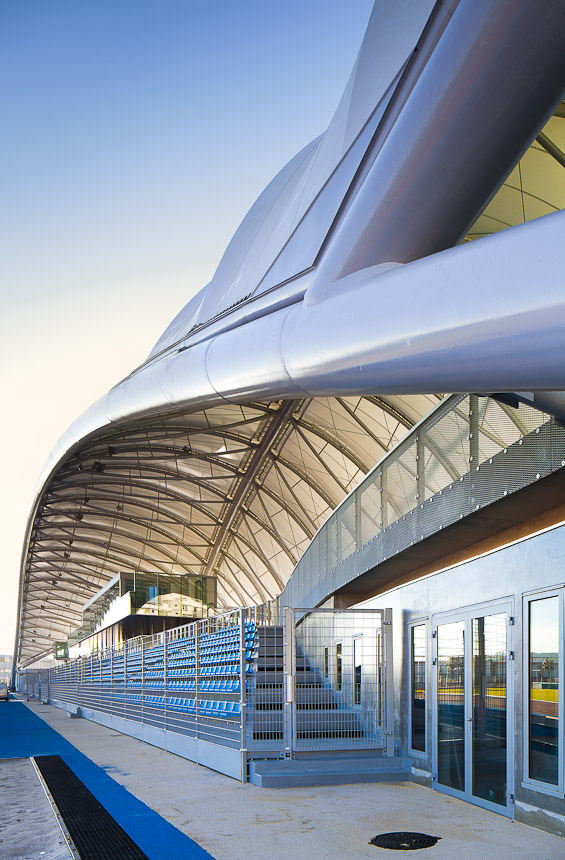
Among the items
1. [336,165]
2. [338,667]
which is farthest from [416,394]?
[338,667]

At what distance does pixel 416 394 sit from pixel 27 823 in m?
6.22

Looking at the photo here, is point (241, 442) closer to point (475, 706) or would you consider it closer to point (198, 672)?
point (198, 672)

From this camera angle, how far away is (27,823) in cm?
845

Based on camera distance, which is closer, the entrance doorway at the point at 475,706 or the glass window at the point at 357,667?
the entrance doorway at the point at 475,706

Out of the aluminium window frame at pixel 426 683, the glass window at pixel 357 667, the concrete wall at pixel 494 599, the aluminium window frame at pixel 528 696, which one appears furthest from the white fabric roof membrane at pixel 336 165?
the glass window at pixel 357 667

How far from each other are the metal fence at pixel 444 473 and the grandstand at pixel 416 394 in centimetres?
4

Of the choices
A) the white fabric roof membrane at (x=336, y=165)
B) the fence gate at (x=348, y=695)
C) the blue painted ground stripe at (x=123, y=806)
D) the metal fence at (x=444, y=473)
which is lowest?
the blue painted ground stripe at (x=123, y=806)

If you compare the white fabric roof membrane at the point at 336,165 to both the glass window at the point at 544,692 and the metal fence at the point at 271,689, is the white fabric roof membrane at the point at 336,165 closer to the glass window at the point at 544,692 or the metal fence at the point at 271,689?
the glass window at the point at 544,692

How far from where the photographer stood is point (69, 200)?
14742mm

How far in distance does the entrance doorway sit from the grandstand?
1.3 inches

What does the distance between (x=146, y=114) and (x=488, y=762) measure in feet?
32.5

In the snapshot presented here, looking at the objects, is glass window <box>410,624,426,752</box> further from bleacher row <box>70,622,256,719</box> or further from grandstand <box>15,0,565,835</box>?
bleacher row <box>70,622,256,719</box>

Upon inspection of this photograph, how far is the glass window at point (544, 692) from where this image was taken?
26.1 ft

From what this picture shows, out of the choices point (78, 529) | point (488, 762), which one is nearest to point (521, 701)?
point (488, 762)
